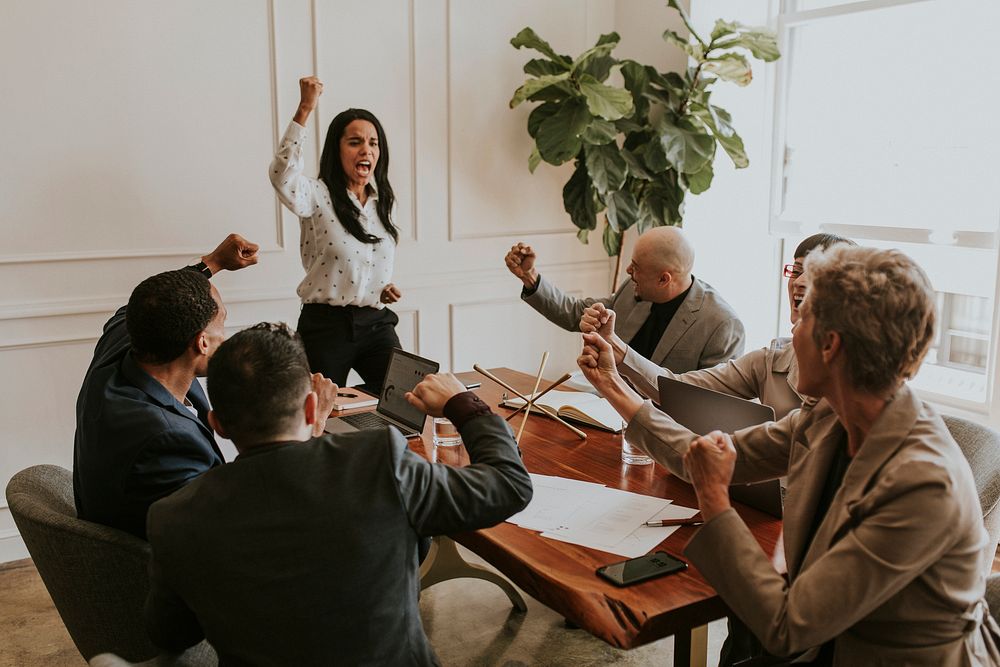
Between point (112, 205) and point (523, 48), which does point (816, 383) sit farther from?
point (523, 48)

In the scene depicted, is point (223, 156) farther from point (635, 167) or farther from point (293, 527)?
point (293, 527)

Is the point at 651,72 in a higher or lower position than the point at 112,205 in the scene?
higher

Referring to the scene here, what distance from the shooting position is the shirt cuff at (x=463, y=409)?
1661 millimetres

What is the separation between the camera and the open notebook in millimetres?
2594

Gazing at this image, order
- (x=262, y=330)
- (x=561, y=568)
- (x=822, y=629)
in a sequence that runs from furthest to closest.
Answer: (x=561, y=568), (x=262, y=330), (x=822, y=629)

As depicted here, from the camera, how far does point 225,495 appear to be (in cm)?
140

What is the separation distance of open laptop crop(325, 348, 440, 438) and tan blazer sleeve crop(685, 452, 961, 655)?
128cm

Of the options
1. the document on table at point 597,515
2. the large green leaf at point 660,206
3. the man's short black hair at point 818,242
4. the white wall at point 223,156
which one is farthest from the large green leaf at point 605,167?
the document on table at point 597,515

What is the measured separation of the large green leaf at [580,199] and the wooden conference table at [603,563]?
2.23m

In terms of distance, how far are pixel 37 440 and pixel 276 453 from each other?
104 inches

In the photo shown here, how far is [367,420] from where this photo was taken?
2.67 m

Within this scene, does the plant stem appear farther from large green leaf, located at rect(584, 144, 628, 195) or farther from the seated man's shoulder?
the seated man's shoulder

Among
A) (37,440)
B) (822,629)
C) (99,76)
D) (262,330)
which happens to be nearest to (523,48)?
(99,76)

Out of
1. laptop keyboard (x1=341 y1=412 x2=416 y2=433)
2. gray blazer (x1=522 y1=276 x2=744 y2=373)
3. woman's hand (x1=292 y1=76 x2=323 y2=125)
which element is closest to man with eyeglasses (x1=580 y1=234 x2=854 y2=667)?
gray blazer (x1=522 y1=276 x2=744 y2=373)
